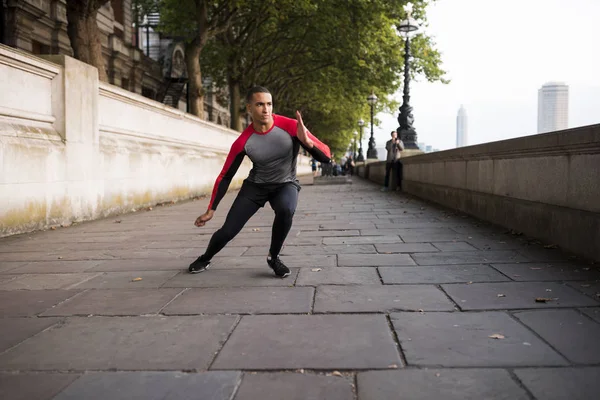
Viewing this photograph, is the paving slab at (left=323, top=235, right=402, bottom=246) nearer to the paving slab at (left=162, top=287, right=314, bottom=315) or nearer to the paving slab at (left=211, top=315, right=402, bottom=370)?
the paving slab at (left=162, top=287, right=314, bottom=315)

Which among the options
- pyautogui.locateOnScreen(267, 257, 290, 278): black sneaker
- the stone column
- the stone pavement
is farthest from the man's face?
the stone column

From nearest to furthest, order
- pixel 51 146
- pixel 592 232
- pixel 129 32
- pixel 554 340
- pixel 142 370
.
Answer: pixel 142 370
pixel 554 340
pixel 592 232
pixel 51 146
pixel 129 32

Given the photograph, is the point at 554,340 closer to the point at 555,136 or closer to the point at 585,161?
the point at 585,161

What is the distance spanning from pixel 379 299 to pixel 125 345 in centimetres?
170

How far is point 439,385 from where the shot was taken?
2170 mm

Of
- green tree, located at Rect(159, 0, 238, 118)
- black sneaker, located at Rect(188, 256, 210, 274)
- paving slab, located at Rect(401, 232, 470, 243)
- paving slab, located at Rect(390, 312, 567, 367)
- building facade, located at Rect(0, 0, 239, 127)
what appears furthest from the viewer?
building facade, located at Rect(0, 0, 239, 127)

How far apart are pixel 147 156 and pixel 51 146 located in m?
3.56

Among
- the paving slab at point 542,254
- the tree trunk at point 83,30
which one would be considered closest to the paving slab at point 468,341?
the paving slab at point 542,254

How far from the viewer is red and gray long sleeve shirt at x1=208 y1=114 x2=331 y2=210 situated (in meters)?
4.15

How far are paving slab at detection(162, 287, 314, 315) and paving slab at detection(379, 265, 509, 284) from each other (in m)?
0.82

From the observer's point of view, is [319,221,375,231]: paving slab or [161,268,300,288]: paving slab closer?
[161,268,300,288]: paving slab

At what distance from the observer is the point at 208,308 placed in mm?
3395

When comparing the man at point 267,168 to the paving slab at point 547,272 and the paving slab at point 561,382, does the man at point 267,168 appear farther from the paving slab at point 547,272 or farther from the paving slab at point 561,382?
the paving slab at point 561,382

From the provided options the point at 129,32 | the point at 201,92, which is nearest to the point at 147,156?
the point at 201,92
